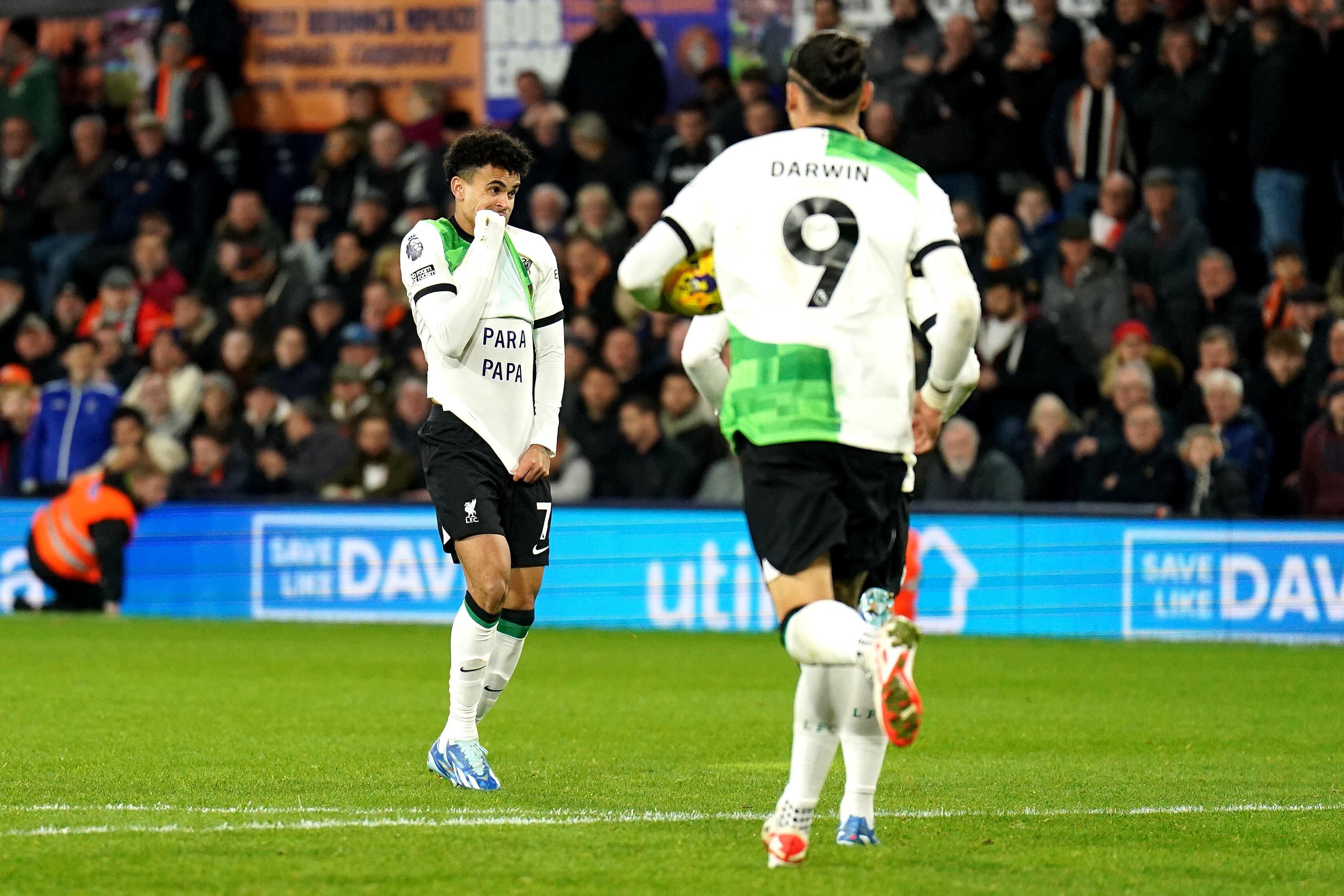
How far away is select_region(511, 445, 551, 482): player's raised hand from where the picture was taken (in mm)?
8172

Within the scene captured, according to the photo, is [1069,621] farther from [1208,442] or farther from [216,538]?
[216,538]

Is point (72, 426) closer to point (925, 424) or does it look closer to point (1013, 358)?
point (1013, 358)

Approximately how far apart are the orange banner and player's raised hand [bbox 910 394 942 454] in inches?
657

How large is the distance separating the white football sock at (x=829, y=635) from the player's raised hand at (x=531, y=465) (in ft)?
7.97

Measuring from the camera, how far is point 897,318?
20.0ft

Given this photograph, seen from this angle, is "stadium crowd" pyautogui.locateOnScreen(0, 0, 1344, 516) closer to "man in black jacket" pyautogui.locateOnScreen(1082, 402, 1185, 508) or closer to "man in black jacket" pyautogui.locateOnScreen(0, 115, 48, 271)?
"man in black jacket" pyautogui.locateOnScreen(1082, 402, 1185, 508)

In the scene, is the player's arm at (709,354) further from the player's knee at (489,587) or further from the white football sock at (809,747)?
the player's knee at (489,587)

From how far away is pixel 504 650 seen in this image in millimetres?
8352

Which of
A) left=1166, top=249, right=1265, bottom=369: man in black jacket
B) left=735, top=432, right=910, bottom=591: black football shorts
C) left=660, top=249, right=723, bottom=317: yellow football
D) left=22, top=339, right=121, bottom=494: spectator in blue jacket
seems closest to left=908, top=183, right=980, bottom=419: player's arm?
left=735, top=432, right=910, bottom=591: black football shorts

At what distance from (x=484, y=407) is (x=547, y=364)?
36 centimetres

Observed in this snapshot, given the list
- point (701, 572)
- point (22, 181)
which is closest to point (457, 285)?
point (701, 572)

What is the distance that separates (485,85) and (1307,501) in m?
10.1

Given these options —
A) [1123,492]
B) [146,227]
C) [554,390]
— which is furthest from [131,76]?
[554,390]

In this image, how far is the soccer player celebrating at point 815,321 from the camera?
234 inches
